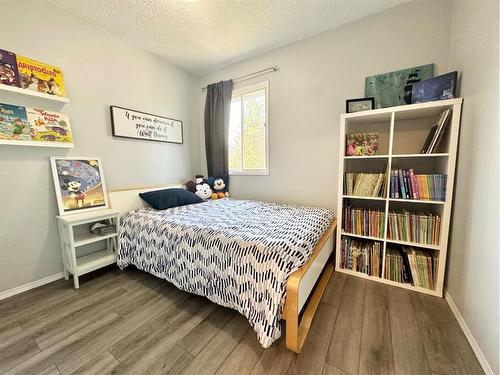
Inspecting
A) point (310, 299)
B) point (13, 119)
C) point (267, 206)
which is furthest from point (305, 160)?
point (13, 119)

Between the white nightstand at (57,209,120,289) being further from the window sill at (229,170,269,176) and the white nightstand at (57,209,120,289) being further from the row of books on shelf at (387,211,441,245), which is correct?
the row of books on shelf at (387,211,441,245)

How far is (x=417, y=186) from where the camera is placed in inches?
63.2

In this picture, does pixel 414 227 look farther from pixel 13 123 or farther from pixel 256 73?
pixel 13 123

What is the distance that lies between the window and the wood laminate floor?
177cm

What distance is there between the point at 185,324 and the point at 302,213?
53.0 inches

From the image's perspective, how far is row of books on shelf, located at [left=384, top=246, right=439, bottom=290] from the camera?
1.59 meters

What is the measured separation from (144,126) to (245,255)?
7.21 feet

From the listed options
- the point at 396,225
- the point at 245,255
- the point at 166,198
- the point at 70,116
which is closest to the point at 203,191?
the point at 166,198

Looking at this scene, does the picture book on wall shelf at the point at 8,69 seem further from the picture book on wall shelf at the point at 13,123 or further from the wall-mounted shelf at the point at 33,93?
the picture book on wall shelf at the point at 13,123

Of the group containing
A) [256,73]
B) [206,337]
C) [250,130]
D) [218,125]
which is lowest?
[206,337]

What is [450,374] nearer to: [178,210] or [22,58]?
[178,210]

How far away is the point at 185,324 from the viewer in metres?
1.35

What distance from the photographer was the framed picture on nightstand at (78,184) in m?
1.85

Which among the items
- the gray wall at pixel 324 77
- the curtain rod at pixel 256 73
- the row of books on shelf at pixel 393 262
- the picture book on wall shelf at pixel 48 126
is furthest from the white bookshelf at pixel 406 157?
the picture book on wall shelf at pixel 48 126
